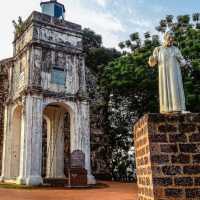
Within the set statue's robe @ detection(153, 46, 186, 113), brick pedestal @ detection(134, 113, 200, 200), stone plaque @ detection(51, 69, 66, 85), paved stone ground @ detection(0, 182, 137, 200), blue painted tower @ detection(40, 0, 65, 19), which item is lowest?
paved stone ground @ detection(0, 182, 137, 200)

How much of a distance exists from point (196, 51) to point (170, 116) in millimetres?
13150

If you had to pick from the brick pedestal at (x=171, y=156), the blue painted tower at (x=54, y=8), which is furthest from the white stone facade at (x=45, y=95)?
the brick pedestal at (x=171, y=156)

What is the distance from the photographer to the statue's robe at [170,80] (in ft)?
18.7

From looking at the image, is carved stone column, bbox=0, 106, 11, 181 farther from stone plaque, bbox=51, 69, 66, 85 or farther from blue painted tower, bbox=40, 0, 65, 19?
blue painted tower, bbox=40, 0, 65, 19

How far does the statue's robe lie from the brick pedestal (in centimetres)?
55

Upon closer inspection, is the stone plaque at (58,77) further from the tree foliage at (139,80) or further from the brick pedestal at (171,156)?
the brick pedestal at (171,156)

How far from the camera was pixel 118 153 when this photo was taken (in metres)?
23.5

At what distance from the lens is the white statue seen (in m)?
5.70

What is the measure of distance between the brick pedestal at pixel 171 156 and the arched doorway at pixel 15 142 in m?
14.1

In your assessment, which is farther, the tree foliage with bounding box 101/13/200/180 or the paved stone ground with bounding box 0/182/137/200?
the tree foliage with bounding box 101/13/200/180

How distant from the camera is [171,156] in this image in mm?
4969

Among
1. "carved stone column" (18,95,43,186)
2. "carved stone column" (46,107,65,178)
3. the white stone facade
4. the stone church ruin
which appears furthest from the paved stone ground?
"carved stone column" (46,107,65,178)

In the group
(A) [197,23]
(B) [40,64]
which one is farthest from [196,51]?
(B) [40,64]

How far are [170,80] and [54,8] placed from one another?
17.0 meters
